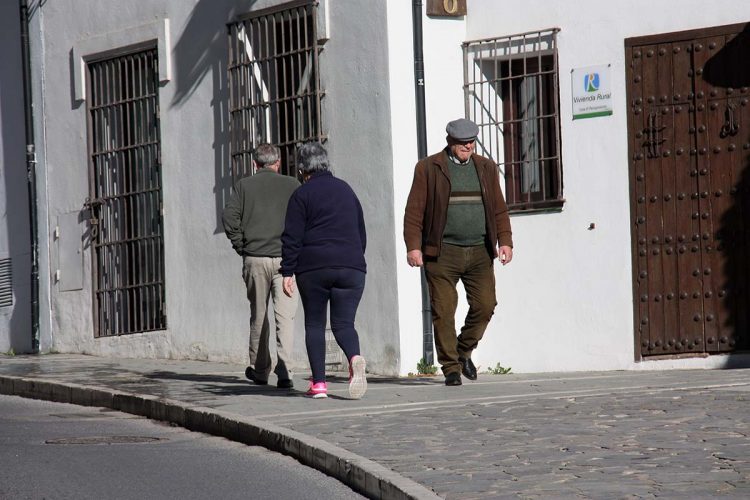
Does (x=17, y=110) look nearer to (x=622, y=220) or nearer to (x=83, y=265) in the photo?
(x=83, y=265)

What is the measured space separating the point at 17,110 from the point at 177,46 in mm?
2977

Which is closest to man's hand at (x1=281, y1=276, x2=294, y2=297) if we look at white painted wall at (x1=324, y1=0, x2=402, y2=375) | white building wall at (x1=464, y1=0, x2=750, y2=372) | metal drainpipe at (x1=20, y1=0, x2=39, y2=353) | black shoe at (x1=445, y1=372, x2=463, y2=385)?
black shoe at (x1=445, y1=372, x2=463, y2=385)

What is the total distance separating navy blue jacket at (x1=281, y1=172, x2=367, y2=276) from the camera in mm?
10695

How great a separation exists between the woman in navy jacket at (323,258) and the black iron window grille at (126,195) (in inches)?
215

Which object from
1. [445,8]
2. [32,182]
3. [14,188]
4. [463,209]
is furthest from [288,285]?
[14,188]

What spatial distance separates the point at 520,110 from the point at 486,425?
5.61 metres

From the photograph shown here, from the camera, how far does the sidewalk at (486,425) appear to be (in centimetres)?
675

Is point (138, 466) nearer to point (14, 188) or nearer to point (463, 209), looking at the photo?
point (463, 209)

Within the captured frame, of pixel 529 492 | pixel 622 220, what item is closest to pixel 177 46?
pixel 622 220

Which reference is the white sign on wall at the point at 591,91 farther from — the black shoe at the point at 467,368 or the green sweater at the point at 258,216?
the green sweater at the point at 258,216

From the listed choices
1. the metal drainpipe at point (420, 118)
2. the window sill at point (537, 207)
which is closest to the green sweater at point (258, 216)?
the metal drainpipe at point (420, 118)

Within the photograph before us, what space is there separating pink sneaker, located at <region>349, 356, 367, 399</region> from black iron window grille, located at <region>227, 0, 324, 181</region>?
→ 4.04m

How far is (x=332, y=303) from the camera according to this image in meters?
10.8

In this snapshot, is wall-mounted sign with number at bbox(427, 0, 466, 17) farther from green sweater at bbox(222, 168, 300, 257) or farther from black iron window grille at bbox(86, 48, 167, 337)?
black iron window grille at bbox(86, 48, 167, 337)
